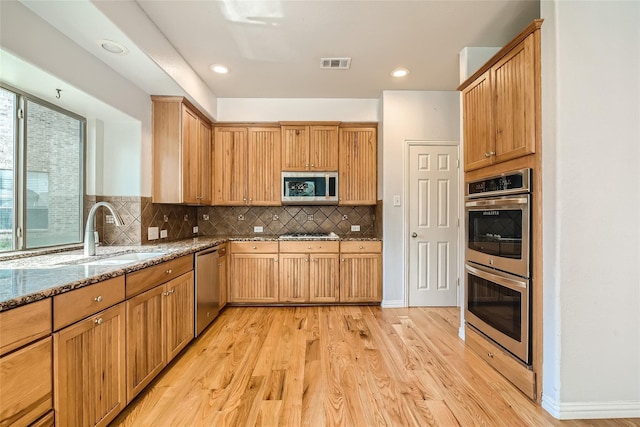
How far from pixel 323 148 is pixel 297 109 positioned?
64 centimetres

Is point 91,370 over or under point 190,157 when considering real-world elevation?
under

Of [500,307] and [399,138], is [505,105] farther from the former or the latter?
[399,138]

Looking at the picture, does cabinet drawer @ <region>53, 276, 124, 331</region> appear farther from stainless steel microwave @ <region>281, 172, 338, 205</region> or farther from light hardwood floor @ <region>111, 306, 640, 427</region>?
stainless steel microwave @ <region>281, 172, 338, 205</region>

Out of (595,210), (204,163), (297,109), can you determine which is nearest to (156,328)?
(204,163)

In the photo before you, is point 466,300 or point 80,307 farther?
point 466,300

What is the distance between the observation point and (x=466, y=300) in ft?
8.38

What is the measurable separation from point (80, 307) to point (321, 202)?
9.26 ft

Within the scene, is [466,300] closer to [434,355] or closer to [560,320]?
[434,355]

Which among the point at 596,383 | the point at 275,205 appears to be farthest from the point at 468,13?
the point at 275,205

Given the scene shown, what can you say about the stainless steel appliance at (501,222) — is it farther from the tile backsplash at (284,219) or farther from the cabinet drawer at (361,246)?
the tile backsplash at (284,219)

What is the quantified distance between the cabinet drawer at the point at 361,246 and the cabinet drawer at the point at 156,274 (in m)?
1.83

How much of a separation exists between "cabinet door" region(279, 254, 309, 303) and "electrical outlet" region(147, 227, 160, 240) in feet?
4.62

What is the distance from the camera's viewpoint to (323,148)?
3838 mm

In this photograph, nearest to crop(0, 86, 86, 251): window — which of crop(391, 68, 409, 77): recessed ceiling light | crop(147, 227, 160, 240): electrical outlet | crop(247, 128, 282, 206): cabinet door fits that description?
crop(147, 227, 160, 240): electrical outlet
